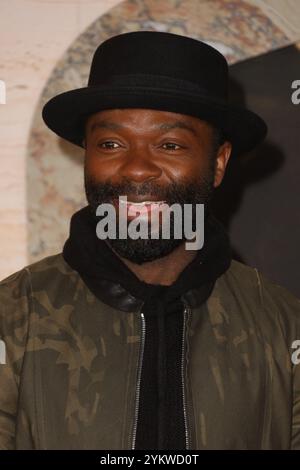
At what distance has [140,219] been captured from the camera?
1775mm

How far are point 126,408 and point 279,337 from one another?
0.47 meters

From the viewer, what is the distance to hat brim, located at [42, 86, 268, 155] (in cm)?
171

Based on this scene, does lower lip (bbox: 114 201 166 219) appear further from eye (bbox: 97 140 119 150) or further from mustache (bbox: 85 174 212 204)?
eye (bbox: 97 140 119 150)

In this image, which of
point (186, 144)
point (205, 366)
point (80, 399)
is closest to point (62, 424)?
point (80, 399)

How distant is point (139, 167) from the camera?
1.73 meters

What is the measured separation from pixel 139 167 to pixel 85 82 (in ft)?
2.47

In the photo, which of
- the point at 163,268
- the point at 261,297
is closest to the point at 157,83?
the point at 163,268

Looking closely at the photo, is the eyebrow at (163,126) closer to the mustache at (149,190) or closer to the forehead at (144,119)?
the forehead at (144,119)

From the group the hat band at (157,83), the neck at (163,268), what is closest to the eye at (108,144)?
the hat band at (157,83)

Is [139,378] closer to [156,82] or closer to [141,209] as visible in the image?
[141,209]

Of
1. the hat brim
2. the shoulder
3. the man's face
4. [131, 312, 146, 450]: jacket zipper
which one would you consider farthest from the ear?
[131, 312, 146, 450]: jacket zipper

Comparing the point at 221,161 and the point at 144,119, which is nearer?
the point at 144,119
